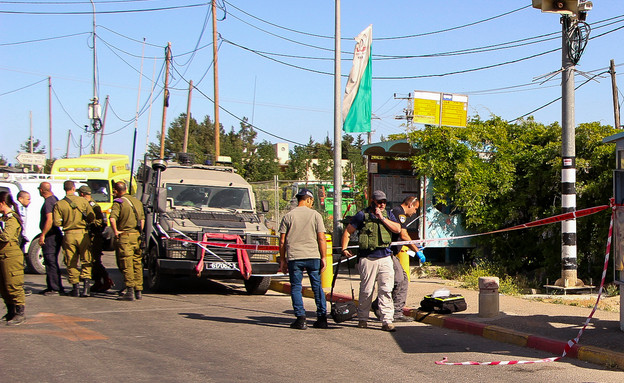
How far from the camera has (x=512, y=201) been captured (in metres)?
14.6

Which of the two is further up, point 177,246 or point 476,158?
point 476,158

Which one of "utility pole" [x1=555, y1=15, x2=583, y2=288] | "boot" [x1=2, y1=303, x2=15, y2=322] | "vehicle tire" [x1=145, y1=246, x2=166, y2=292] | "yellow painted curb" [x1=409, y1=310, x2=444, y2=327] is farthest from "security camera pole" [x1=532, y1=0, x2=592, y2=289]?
"boot" [x1=2, y1=303, x2=15, y2=322]

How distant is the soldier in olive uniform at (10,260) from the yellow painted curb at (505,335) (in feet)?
19.5

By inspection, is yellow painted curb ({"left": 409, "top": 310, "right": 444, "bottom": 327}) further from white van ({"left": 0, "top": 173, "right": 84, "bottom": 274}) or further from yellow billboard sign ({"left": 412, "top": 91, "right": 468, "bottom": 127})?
white van ({"left": 0, "top": 173, "right": 84, "bottom": 274})

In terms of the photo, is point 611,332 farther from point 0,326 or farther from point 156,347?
point 0,326

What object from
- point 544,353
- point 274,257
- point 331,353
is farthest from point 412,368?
point 274,257

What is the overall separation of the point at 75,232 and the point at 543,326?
7699mm

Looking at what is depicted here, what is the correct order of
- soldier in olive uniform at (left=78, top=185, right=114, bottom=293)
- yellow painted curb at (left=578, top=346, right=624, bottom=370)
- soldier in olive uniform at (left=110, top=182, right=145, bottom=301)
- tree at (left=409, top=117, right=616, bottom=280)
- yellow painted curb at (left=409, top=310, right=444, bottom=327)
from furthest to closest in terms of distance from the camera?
tree at (left=409, top=117, right=616, bottom=280) < soldier in olive uniform at (left=78, top=185, right=114, bottom=293) < soldier in olive uniform at (left=110, top=182, right=145, bottom=301) < yellow painted curb at (left=409, top=310, right=444, bottom=327) < yellow painted curb at (left=578, top=346, right=624, bottom=370)

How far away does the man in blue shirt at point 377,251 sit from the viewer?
28.4ft

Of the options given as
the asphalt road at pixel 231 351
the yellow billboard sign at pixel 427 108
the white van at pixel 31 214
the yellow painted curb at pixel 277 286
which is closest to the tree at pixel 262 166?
the yellow billboard sign at pixel 427 108

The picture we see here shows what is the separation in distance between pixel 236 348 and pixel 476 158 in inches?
367

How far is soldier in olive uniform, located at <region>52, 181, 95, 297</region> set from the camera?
1139 cm

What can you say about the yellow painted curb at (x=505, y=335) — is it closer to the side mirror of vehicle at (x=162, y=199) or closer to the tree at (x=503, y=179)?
the tree at (x=503, y=179)

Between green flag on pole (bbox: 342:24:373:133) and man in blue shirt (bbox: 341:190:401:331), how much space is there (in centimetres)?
561
